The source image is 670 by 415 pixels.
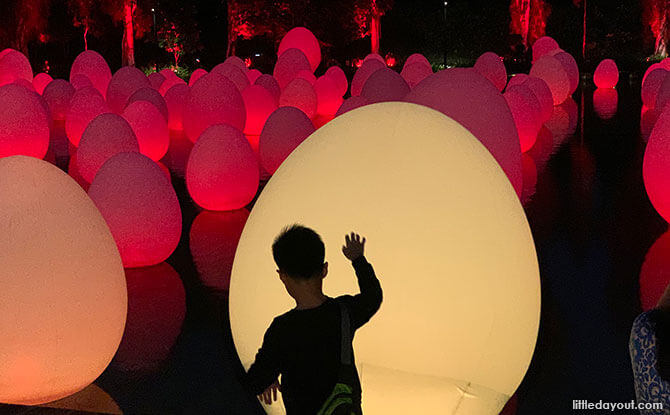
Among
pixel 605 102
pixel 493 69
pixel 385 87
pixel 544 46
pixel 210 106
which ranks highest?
pixel 385 87

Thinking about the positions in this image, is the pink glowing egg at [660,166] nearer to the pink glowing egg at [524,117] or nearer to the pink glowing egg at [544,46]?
the pink glowing egg at [524,117]

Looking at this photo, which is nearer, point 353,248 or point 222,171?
point 353,248

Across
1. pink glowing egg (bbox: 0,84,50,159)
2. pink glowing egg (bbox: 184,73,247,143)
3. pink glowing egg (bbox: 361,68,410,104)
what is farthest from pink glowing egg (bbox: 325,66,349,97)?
pink glowing egg (bbox: 0,84,50,159)

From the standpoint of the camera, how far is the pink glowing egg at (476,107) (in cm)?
848

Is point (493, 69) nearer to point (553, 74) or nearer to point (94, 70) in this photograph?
point (553, 74)

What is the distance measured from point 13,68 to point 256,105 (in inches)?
378

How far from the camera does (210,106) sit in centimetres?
1617

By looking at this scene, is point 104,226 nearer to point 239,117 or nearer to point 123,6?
point 239,117

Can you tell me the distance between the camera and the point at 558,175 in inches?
480

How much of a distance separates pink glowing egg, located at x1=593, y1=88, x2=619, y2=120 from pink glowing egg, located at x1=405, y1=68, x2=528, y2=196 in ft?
36.4

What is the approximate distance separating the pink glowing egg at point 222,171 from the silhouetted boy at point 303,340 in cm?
708

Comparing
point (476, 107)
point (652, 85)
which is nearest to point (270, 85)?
point (652, 85)

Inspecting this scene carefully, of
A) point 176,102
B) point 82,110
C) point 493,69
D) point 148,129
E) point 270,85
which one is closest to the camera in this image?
point 148,129

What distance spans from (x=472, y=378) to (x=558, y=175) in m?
8.59
